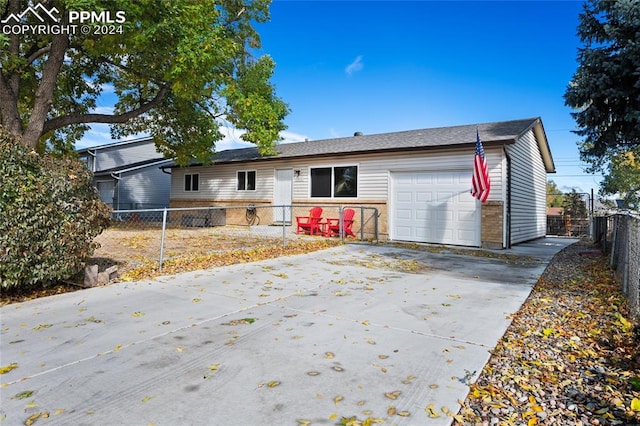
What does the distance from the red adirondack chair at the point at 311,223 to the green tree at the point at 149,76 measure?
10.2 feet

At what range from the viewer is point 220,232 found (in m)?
13.5

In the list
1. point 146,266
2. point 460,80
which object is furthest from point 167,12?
point 460,80

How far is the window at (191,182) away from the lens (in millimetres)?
18312

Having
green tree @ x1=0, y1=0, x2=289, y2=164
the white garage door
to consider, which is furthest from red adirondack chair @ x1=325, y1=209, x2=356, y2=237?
green tree @ x1=0, y1=0, x2=289, y2=164

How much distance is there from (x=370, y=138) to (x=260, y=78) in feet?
16.8

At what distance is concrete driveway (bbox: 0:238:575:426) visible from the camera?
7.23 ft

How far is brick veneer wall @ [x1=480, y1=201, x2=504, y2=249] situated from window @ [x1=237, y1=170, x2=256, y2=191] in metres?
9.64

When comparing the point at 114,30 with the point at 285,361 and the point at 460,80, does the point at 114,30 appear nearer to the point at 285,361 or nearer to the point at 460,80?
the point at 285,361

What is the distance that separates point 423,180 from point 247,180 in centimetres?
813

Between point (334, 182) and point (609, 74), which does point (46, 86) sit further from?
point (609, 74)

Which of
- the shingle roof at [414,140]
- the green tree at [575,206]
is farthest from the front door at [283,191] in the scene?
the green tree at [575,206]

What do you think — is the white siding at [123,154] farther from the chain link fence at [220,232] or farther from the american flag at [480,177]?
the american flag at [480,177]

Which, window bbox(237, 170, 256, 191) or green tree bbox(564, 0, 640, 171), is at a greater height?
green tree bbox(564, 0, 640, 171)

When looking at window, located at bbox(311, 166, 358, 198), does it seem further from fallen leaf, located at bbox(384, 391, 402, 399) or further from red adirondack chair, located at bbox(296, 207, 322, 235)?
fallen leaf, located at bbox(384, 391, 402, 399)
